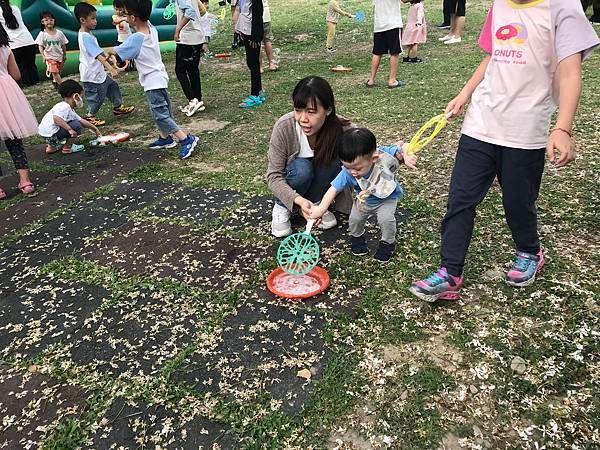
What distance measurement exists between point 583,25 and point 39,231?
3478 mm

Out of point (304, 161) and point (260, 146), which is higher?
point (304, 161)

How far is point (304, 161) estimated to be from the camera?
3.11m

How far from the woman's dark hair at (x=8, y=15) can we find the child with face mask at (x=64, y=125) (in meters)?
2.70

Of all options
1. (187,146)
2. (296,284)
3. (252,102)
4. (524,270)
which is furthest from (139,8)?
(524,270)

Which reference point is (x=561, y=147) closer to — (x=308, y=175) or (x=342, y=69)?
(x=308, y=175)

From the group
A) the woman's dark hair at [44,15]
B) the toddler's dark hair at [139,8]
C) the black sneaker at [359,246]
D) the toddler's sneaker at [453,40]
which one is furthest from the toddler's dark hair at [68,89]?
the toddler's sneaker at [453,40]

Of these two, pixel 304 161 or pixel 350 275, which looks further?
pixel 304 161

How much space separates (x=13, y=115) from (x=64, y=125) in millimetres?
961

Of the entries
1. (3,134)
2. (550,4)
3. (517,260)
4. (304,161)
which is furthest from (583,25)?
(3,134)

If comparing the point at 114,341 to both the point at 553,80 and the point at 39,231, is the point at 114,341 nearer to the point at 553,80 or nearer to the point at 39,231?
the point at 39,231

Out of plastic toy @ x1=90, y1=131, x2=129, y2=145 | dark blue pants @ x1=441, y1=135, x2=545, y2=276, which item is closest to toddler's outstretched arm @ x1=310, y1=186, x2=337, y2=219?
dark blue pants @ x1=441, y1=135, x2=545, y2=276

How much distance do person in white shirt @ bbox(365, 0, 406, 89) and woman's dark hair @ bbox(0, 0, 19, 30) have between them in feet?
16.8

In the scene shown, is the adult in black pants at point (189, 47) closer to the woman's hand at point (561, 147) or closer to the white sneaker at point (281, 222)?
the white sneaker at point (281, 222)

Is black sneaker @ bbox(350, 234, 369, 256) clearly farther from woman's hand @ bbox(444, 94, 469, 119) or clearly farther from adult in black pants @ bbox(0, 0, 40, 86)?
adult in black pants @ bbox(0, 0, 40, 86)
